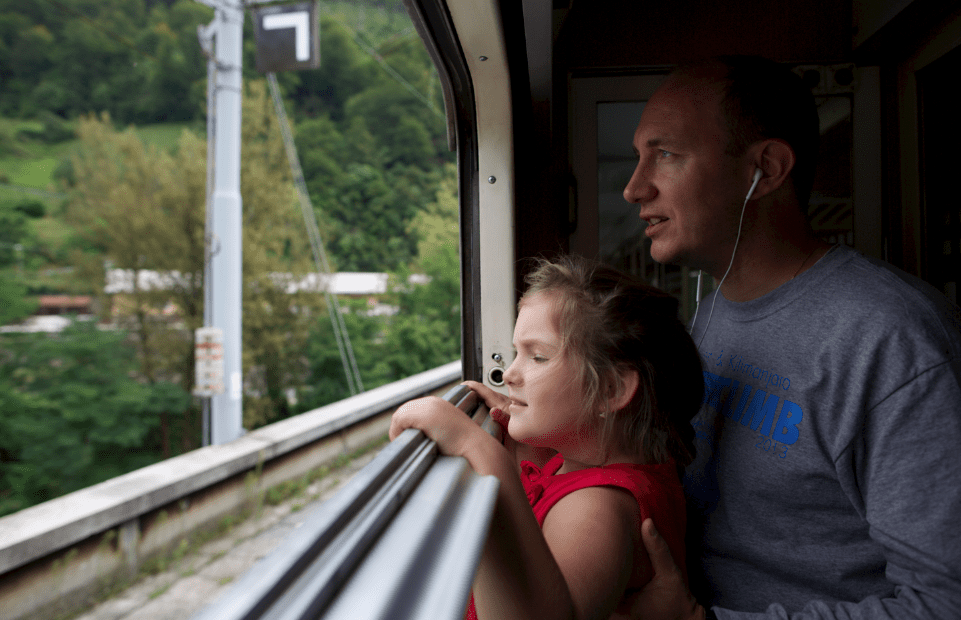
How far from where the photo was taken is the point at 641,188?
3.27 ft

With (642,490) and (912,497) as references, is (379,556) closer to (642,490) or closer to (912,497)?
(642,490)

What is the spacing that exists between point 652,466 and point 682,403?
0.11 meters

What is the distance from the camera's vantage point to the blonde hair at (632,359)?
0.80 metres

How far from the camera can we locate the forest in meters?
4.70

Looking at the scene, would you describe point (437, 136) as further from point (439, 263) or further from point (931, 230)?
point (931, 230)

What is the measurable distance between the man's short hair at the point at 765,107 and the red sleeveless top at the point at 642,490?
1.76 feet

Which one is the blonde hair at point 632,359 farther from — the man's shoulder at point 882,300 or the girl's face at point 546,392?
the man's shoulder at point 882,300

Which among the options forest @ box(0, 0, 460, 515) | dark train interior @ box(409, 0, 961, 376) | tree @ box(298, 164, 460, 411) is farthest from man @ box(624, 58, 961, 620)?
tree @ box(298, 164, 460, 411)

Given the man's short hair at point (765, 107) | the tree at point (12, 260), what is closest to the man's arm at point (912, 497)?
the man's short hair at point (765, 107)

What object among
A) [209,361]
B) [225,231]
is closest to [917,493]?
[209,361]

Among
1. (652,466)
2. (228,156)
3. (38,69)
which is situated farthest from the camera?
(38,69)

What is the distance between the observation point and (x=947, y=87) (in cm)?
142

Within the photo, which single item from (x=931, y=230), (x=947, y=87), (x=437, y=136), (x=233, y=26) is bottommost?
(x=931, y=230)

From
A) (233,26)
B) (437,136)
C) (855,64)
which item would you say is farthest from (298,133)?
(855,64)
